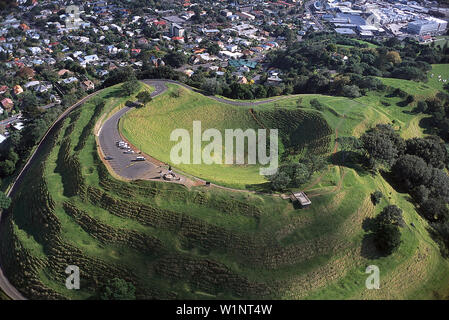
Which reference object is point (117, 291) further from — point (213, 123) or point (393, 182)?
point (393, 182)

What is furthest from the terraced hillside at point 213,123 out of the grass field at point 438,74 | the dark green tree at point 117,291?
the grass field at point 438,74

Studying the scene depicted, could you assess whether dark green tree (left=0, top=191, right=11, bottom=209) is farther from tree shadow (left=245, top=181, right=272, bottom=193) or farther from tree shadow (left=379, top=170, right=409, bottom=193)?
tree shadow (left=379, top=170, right=409, bottom=193)

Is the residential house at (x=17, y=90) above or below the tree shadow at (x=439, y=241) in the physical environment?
below

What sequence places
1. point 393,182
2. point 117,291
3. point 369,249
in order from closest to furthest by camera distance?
point 117,291
point 369,249
point 393,182

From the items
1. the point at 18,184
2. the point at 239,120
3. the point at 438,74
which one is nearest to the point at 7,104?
the point at 18,184

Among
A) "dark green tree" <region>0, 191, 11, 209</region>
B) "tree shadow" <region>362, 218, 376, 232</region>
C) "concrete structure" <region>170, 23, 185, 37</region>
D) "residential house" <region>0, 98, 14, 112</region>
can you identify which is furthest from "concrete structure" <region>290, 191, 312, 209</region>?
"concrete structure" <region>170, 23, 185, 37</region>

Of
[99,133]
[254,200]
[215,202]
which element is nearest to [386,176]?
[254,200]

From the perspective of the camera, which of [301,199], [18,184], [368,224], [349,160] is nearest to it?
[301,199]

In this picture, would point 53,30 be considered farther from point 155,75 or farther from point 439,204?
point 439,204

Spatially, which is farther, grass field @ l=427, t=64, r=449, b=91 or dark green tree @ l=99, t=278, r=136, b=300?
grass field @ l=427, t=64, r=449, b=91

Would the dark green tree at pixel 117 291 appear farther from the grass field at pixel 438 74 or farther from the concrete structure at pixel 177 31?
the concrete structure at pixel 177 31
